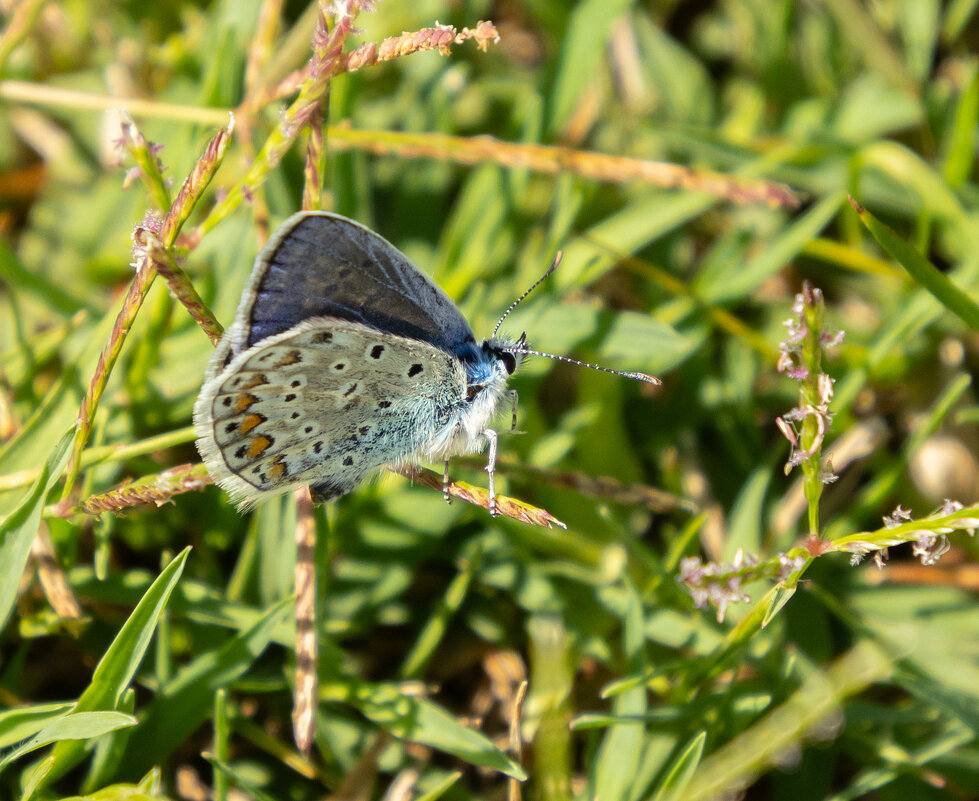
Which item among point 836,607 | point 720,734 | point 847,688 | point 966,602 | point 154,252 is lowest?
point 966,602

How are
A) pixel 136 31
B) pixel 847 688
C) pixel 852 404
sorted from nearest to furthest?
pixel 847 688 → pixel 852 404 → pixel 136 31

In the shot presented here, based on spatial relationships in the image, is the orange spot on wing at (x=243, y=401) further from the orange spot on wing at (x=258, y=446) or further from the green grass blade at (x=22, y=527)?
the green grass blade at (x=22, y=527)

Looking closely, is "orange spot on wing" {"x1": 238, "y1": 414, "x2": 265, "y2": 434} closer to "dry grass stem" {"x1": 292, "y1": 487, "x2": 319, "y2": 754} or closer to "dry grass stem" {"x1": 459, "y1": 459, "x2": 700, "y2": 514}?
"dry grass stem" {"x1": 292, "y1": 487, "x2": 319, "y2": 754}

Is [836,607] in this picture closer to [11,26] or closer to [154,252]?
[154,252]

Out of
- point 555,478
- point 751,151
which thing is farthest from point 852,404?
point 555,478

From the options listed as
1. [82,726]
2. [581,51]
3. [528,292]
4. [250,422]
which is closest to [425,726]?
[82,726]

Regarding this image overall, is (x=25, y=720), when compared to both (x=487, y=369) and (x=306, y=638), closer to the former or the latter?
(x=306, y=638)

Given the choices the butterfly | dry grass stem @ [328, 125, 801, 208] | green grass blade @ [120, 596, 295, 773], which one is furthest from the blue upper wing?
dry grass stem @ [328, 125, 801, 208]
